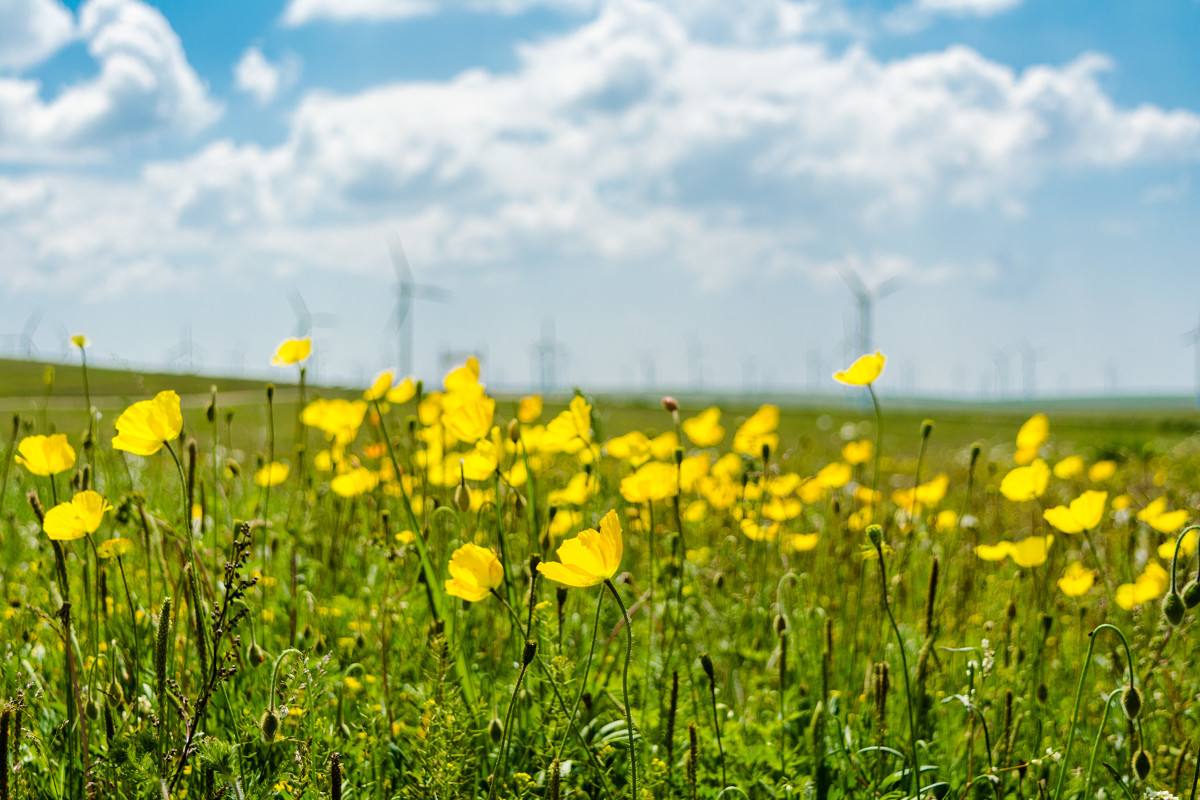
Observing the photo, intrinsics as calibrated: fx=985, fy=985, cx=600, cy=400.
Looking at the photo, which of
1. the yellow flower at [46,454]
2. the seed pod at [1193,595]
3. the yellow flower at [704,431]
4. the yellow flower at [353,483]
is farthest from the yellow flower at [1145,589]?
the yellow flower at [46,454]

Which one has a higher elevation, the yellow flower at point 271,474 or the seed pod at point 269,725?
the yellow flower at point 271,474

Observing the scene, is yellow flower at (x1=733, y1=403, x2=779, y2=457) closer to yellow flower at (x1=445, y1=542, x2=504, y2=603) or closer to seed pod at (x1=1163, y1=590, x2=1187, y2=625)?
seed pod at (x1=1163, y1=590, x2=1187, y2=625)

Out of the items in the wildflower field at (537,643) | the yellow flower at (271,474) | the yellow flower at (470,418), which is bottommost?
the wildflower field at (537,643)

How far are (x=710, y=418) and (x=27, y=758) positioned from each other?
2.62 meters

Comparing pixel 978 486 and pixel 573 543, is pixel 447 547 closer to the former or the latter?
pixel 573 543

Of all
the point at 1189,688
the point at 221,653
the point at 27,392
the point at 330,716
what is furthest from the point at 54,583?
the point at 27,392

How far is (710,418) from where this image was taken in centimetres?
407

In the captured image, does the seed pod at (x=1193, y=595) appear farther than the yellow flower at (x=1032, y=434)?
No

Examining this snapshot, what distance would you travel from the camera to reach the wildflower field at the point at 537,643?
85.4 inches

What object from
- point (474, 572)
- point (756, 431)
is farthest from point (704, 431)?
point (474, 572)

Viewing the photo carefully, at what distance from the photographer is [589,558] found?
68.8 inches

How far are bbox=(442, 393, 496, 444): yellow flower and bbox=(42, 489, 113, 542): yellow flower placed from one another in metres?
0.90

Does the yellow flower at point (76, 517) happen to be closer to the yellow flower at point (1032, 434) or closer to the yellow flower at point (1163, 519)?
the yellow flower at point (1032, 434)

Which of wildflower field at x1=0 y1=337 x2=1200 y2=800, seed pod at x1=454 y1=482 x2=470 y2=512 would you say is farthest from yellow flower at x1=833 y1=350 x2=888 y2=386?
seed pod at x1=454 y1=482 x2=470 y2=512
